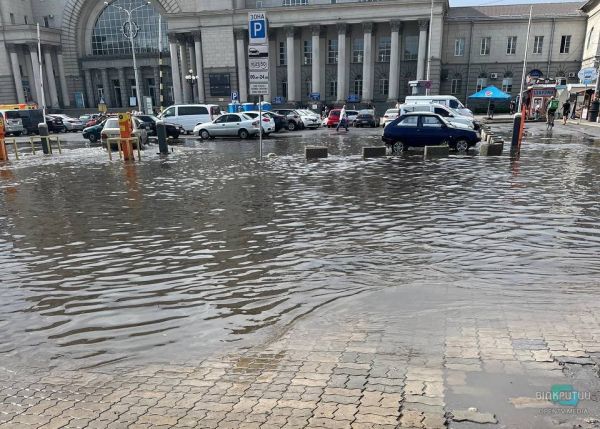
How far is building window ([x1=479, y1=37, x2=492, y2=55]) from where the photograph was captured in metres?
59.3

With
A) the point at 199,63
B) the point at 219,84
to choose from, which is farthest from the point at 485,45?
the point at 199,63

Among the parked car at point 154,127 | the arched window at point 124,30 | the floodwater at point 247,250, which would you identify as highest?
the arched window at point 124,30

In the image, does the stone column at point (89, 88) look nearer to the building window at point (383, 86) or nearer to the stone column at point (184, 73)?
the stone column at point (184, 73)

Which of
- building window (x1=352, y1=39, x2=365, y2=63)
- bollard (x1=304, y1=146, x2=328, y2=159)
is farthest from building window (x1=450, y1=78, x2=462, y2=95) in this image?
bollard (x1=304, y1=146, x2=328, y2=159)

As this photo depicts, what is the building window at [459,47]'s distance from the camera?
59.8 metres

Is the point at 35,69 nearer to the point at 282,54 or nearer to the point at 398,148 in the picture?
the point at 282,54

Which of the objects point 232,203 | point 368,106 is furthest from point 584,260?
point 368,106

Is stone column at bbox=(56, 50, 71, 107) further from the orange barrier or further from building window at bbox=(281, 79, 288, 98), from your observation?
the orange barrier

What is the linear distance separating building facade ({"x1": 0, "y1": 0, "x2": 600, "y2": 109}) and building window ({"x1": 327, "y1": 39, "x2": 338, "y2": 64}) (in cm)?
14

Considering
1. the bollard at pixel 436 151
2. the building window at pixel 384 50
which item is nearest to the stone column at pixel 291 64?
the building window at pixel 384 50

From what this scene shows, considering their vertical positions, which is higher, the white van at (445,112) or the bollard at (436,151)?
the white van at (445,112)

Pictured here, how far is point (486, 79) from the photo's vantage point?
197 ft

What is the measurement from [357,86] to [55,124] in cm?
3780

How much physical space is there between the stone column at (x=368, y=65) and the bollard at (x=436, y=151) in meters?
42.1
